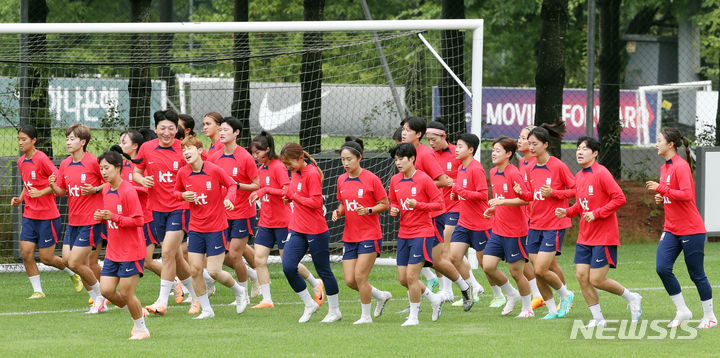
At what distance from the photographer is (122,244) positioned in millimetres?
10125

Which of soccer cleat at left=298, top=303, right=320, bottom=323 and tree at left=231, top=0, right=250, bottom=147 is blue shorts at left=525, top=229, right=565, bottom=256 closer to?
soccer cleat at left=298, top=303, right=320, bottom=323

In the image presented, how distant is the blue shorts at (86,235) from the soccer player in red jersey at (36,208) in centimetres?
69

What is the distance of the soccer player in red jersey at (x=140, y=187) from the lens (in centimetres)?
1245

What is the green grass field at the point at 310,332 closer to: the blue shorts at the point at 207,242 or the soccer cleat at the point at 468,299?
the soccer cleat at the point at 468,299

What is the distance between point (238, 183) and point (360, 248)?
7.00ft

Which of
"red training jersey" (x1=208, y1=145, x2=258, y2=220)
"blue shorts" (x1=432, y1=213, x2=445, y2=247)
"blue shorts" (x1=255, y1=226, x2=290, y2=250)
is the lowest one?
"blue shorts" (x1=255, y1=226, x2=290, y2=250)

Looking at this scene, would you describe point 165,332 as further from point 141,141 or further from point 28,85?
point 28,85

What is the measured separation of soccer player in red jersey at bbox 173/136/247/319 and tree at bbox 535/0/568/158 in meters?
10.2

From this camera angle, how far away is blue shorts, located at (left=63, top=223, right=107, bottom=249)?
12148 millimetres

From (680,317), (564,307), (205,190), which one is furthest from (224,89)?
(680,317)

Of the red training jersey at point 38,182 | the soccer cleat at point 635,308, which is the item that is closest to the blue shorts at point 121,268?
the red training jersey at point 38,182

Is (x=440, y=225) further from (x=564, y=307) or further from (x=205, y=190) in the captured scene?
(x=205, y=190)

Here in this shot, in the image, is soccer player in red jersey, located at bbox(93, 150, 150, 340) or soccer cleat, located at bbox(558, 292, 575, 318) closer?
soccer player in red jersey, located at bbox(93, 150, 150, 340)

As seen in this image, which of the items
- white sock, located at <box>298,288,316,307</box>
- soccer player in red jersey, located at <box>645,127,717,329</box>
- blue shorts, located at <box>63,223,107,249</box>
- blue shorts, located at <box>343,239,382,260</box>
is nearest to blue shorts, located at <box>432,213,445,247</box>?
blue shorts, located at <box>343,239,382,260</box>
